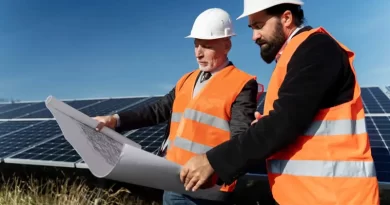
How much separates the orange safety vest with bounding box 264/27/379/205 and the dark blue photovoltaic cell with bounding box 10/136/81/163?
13.2 feet

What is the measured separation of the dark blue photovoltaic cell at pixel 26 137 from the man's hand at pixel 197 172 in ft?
16.6

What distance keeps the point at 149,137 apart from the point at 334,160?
14.6ft

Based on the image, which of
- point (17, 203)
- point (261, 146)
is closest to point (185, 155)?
point (261, 146)

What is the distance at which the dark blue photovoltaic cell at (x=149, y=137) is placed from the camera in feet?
18.2

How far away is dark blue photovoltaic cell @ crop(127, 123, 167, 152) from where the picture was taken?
5535mm

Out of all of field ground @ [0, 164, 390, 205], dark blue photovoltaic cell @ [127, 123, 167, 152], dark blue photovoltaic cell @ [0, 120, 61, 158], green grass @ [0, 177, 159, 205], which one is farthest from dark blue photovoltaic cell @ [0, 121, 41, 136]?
dark blue photovoltaic cell @ [127, 123, 167, 152]

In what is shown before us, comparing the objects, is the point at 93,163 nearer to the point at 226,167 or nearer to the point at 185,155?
the point at 185,155

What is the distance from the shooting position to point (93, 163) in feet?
7.70

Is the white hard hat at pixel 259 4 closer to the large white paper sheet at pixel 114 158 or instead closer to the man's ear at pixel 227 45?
the man's ear at pixel 227 45

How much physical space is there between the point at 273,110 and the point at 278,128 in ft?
0.32

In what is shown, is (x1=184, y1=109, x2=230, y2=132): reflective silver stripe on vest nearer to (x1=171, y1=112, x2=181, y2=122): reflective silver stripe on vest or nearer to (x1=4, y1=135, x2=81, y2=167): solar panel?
(x1=171, y1=112, x2=181, y2=122): reflective silver stripe on vest

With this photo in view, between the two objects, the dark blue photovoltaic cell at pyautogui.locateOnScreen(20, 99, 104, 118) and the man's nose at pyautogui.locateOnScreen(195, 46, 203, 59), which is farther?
the dark blue photovoltaic cell at pyautogui.locateOnScreen(20, 99, 104, 118)

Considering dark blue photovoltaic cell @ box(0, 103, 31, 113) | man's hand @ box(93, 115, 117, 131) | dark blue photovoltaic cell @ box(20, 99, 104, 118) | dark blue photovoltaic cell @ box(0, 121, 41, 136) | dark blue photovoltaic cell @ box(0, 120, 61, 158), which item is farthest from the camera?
dark blue photovoltaic cell @ box(0, 103, 31, 113)

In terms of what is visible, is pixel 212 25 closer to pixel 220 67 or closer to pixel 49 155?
pixel 220 67
